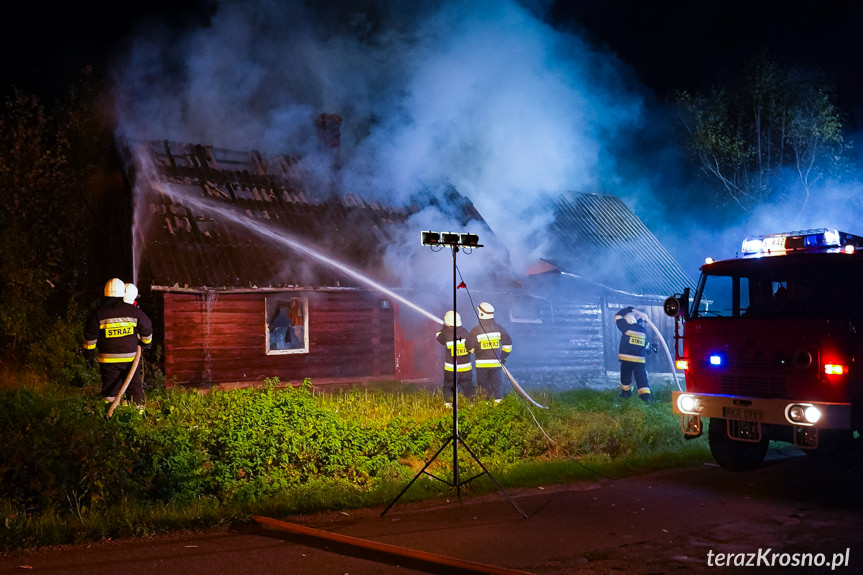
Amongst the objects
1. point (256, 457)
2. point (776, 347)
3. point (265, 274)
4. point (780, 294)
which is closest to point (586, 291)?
point (265, 274)

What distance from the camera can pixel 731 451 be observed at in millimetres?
8164

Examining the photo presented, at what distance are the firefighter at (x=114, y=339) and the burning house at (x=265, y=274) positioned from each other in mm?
3117

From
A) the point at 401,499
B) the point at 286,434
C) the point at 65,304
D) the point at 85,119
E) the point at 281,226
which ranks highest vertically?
the point at 85,119

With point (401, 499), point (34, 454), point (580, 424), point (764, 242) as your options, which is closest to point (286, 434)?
point (401, 499)

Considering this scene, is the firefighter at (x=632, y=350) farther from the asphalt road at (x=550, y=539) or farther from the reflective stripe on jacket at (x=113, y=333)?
the reflective stripe on jacket at (x=113, y=333)

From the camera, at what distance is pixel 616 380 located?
65.1ft

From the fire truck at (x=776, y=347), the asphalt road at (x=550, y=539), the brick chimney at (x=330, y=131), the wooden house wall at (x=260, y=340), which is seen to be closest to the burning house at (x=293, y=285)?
the wooden house wall at (x=260, y=340)

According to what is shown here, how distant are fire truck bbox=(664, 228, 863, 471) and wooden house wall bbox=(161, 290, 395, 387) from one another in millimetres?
9504

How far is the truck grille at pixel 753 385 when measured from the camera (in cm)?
723

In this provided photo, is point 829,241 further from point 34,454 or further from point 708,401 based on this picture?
point 34,454

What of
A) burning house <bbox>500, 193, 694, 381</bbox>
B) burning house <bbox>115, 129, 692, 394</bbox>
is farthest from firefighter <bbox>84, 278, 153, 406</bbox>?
burning house <bbox>500, 193, 694, 381</bbox>

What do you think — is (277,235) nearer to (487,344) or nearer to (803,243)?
(487,344)

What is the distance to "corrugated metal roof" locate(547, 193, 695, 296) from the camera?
21500 mm

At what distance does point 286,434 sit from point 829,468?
6088 mm
